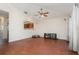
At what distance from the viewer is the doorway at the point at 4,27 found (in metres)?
2.04

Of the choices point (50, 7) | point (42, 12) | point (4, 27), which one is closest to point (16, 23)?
point (4, 27)

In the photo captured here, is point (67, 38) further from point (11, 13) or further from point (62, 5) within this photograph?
point (11, 13)

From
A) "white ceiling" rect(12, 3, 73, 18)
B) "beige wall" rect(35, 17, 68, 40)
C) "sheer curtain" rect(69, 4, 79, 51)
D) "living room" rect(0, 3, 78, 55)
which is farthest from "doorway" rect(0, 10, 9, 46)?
"sheer curtain" rect(69, 4, 79, 51)

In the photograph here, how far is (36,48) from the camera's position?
2.13 m

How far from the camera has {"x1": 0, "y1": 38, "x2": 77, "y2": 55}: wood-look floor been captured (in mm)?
2088

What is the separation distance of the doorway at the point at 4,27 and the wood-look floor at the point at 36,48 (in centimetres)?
12

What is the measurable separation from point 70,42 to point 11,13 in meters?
1.36

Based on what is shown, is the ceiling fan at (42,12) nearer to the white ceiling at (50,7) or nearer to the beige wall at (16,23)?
the white ceiling at (50,7)

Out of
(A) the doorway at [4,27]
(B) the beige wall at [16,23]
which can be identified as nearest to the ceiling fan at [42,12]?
(B) the beige wall at [16,23]

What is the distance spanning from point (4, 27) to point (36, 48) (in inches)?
31.0

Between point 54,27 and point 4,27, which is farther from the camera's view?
point 54,27

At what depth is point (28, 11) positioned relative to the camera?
2.15 meters

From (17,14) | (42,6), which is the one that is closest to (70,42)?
(42,6)

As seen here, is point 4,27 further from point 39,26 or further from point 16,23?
point 39,26
